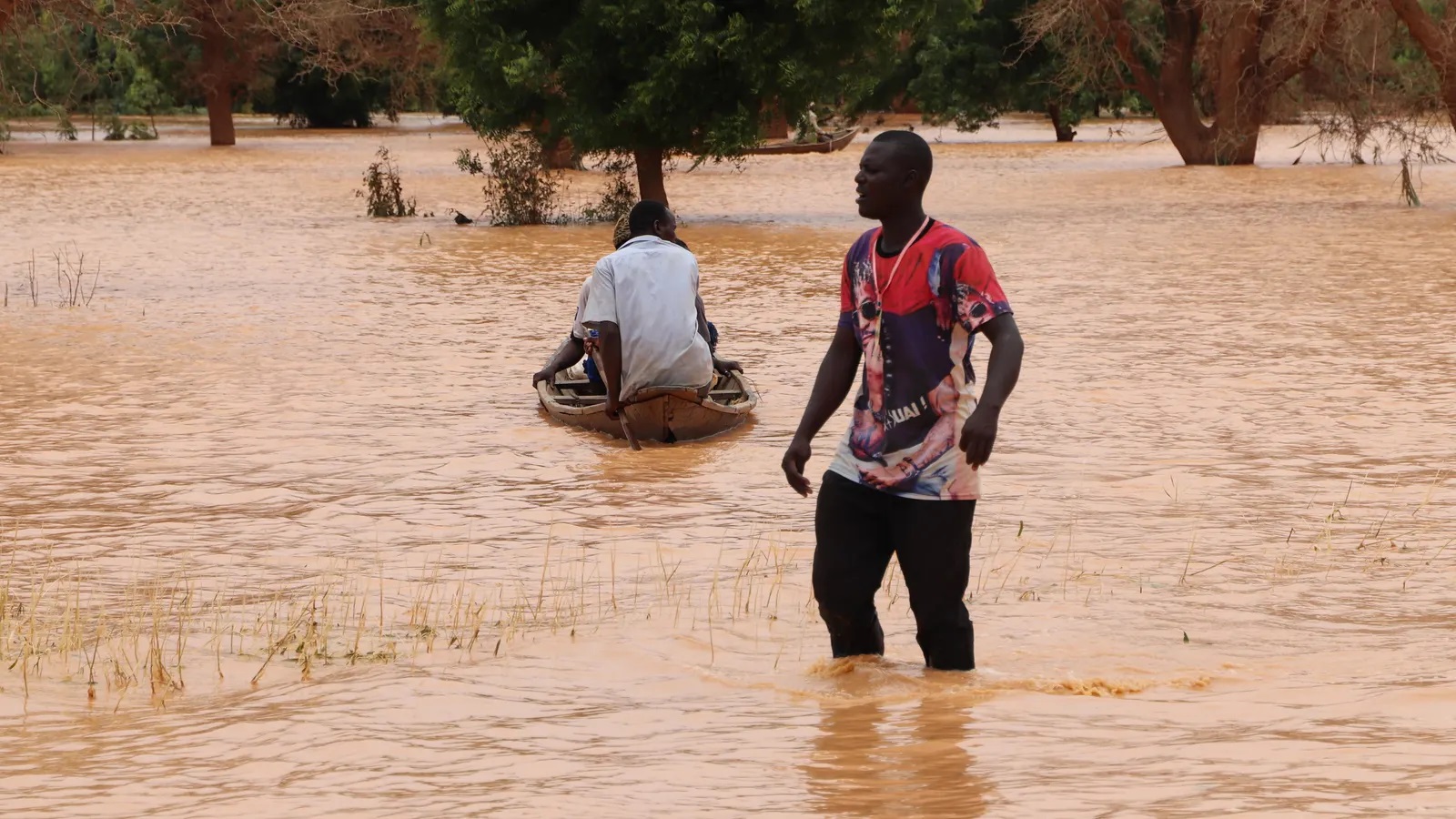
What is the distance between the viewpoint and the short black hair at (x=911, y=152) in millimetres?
5469

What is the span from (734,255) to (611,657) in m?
16.5

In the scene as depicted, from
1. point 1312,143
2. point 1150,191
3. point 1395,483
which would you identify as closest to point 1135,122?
point 1312,143

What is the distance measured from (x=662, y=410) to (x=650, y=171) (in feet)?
53.1

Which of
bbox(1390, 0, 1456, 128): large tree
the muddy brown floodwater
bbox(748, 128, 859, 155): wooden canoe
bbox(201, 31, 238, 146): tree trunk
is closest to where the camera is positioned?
the muddy brown floodwater

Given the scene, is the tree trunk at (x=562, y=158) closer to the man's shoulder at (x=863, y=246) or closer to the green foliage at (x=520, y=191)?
the green foliage at (x=520, y=191)

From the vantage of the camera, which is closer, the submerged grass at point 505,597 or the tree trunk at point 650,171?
the submerged grass at point 505,597

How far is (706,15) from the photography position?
24.0 metres

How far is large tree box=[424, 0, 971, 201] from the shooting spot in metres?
24.0

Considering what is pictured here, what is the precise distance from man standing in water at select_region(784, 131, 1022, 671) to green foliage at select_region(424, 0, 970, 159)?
18.6m

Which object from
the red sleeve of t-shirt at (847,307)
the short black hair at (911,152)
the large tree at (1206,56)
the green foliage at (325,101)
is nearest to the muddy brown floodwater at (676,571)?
the red sleeve of t-shirt at (847,307)

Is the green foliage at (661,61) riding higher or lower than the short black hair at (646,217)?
higher

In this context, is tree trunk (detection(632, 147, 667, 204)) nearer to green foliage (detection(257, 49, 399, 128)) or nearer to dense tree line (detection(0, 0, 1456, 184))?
dense tree line (detection(0, 0, 1456, 184))

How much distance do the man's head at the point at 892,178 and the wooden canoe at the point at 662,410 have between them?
Result: 5268 mm

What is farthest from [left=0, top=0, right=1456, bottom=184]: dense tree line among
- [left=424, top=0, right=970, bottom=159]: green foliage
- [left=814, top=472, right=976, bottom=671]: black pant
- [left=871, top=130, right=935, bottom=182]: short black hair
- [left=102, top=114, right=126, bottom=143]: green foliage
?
[left=814, top=472, right=976, bottom=671]: black pant
